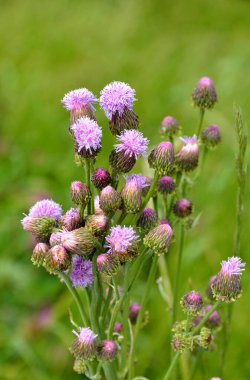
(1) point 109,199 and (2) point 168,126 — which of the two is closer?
(1) point 109,199

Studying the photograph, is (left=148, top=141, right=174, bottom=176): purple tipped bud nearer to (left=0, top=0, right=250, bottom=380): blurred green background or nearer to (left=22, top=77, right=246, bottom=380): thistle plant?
(left=22, top=77, right=246, bottom=380): thistle plant

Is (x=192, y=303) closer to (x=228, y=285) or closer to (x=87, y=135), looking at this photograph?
(x=228, y=285)

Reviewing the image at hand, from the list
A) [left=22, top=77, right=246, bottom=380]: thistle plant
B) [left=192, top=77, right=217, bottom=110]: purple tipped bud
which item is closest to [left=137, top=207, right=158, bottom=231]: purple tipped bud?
[left=22, top=77, right=246, bottom=380]: thistle plant

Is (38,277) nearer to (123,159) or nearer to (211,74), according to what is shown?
(123,159)

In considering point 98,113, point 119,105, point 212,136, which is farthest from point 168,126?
point 98,113

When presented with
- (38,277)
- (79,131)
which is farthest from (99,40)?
(79,131)

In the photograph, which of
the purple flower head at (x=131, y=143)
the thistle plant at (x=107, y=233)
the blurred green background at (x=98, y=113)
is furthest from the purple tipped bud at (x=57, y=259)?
A: the blurred green background at (x=98, y=113)
